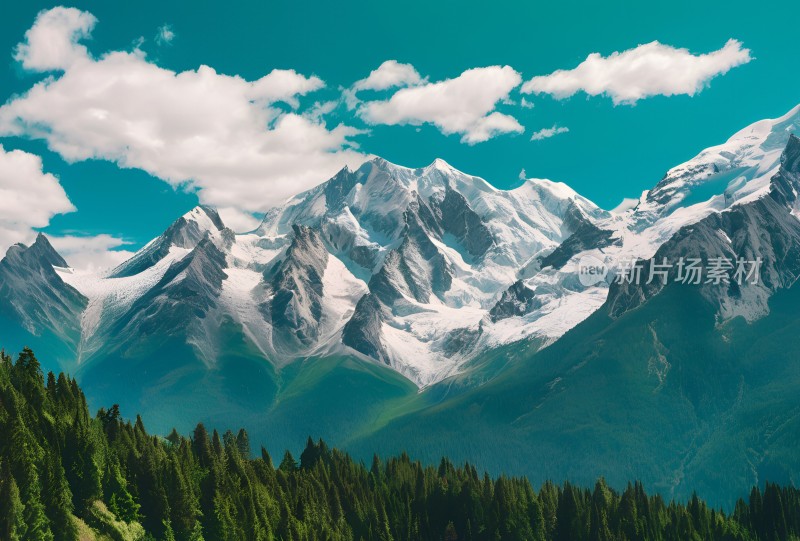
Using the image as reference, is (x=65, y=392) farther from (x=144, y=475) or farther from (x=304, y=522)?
(x=304, y=522)

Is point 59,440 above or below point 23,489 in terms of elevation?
above

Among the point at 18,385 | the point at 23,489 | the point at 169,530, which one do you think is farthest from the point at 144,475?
the point at 23,489

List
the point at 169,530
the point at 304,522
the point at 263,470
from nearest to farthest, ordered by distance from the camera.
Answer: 1. the point at 169,530
2. the point at 304,522
3. the point at 263,470

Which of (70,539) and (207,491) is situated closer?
(70,539)

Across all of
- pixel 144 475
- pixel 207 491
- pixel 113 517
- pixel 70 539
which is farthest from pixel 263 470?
pixel 70 539

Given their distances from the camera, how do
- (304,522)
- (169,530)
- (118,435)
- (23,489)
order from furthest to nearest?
(304,522), (118,435), (169,530), (23,489)

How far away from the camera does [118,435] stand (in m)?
168

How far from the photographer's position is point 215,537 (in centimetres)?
16050

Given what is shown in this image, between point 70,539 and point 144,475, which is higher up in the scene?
point 144,475

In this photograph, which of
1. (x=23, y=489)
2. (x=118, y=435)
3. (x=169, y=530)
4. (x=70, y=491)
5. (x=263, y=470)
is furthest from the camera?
(x=263, y=470)

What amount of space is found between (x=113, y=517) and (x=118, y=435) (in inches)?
972

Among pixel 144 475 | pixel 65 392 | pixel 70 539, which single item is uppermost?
pixel 65 392

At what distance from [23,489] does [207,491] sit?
4596cm

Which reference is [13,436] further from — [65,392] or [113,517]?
[65,392]
